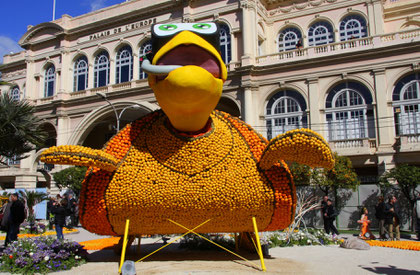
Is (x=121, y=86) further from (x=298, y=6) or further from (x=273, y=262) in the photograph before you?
(x=273, y=262)

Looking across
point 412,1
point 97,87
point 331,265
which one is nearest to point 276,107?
point 412,1

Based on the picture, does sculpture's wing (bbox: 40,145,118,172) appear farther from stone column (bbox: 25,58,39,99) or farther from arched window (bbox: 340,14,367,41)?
stone column (bbox: 25,58,39,99)

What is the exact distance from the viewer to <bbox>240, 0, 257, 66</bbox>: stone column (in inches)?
893

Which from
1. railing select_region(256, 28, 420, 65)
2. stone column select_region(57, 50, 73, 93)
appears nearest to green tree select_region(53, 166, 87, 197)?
stone column select_region(57, 50, 73, 93)

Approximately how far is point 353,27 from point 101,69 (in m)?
17.6

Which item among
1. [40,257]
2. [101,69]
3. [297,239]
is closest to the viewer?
[40,257]

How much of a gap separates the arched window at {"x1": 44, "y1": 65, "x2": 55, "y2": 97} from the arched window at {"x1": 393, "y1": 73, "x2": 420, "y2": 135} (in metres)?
24.5

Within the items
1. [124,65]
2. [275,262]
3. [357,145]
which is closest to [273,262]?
[275,262]

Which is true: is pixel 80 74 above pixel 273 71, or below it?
above

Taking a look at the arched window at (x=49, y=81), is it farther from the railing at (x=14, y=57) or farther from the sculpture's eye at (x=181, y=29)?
the sculpture's eye at (x=181, y=29)

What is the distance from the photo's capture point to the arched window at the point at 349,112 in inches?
811

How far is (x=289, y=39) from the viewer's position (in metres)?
25.0

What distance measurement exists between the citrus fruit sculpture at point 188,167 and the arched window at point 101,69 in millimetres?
22730

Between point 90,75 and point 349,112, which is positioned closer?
point 349,112
